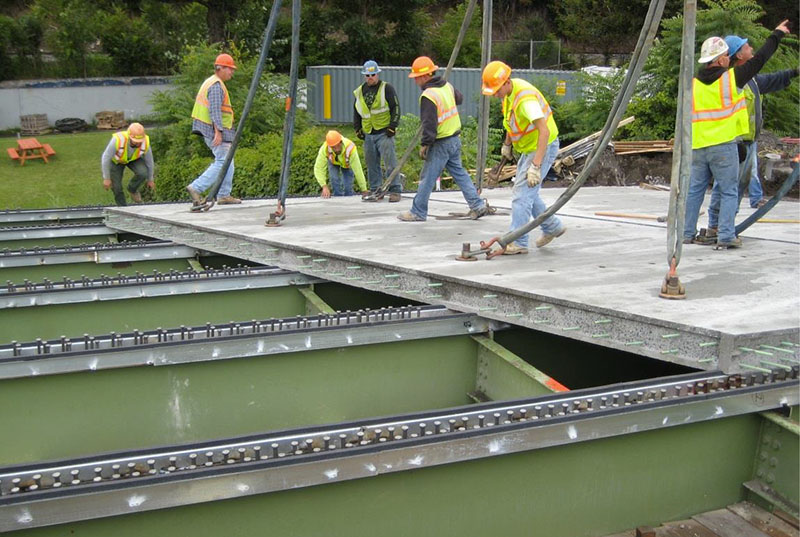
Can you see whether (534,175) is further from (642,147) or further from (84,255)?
(642,147)

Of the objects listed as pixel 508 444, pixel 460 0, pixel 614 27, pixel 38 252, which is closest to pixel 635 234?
pixel 508 444

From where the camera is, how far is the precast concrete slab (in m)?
4.34

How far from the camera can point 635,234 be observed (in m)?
7.30

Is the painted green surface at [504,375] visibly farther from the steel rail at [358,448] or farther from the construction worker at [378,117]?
the construction worker at [378,117]

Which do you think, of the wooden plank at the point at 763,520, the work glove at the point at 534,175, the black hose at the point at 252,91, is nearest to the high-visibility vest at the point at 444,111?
the black hose at the point at 252,91

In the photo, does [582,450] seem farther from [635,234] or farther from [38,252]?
[38,252]

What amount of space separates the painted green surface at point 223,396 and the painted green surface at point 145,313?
1.67 metres

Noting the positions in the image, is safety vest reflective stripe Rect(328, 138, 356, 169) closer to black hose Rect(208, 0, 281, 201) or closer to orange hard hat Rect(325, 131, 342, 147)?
orange hard hat Rect(325, 131, 342, 147)

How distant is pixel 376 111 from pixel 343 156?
3.00 ft

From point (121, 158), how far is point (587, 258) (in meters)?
7.74

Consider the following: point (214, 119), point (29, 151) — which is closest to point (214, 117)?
point (214, 119)

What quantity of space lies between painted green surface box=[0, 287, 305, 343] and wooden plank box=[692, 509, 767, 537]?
354 centimetres

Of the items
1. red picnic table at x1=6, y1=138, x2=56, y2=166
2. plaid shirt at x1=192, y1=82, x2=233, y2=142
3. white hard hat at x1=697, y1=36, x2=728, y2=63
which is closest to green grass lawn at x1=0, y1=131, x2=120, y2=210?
red picnic table at x1=6, y1=138, x2=56, y2=166

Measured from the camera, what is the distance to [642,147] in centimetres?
1470
